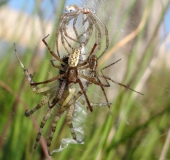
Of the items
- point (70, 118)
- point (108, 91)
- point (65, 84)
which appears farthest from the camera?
point (108, 91)

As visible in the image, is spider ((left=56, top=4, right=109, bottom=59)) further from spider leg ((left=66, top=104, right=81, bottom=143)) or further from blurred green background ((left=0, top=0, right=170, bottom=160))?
spider leg ((left=66, top=104, right=81, bottom=143))

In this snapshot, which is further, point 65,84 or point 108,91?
point 108,91

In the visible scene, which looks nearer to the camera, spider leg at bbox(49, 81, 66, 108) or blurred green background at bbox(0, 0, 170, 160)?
spider leg at bbox(49, 81, 66, 108)

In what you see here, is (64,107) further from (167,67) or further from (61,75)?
(167,67)

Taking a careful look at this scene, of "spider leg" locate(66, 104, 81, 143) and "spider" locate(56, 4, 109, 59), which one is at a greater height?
"spider" locate(56, 4, 109, 59)

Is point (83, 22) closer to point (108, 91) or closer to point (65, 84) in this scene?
point (65, 84)

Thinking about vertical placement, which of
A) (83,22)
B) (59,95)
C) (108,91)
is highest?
(83,22)

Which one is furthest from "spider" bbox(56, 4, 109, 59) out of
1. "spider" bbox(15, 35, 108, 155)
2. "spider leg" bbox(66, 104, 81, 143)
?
"spider leg" bbox(66, 104, 81, 143)

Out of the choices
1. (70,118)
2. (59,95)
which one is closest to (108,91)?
(70,118)

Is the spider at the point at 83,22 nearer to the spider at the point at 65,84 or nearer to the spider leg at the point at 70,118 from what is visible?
the spider at the point at 65,84

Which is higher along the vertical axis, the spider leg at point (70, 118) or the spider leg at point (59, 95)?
the spider leg at point (59, 95)

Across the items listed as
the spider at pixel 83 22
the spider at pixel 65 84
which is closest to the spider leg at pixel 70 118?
the spider at pixel 65 84
